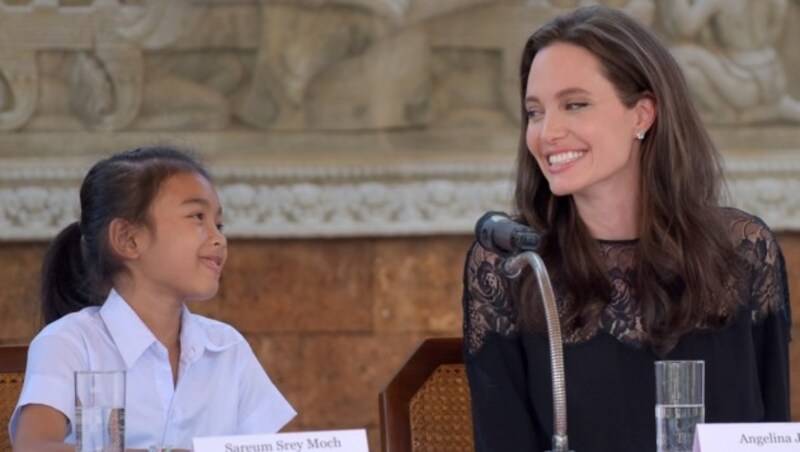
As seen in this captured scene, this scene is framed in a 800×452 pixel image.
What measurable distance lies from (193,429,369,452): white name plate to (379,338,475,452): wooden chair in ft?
2.64

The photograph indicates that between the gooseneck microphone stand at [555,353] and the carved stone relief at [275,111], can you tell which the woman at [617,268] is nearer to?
the gooseneck microphone stand at [555,353]

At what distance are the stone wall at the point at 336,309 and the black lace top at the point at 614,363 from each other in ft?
4.71

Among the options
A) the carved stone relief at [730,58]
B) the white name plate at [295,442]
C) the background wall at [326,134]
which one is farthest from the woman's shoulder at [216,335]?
the carved stone relief at [730,58]

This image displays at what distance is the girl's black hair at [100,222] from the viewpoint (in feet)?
9.68

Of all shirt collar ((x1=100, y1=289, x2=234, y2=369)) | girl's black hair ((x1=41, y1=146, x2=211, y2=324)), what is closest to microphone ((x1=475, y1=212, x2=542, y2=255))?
shirt collar ((x1=100, y1=289, x2=234, y2=369))

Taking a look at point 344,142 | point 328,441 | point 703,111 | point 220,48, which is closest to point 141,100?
point 220,48

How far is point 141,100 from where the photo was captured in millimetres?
4184

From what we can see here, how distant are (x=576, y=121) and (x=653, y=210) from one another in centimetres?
22

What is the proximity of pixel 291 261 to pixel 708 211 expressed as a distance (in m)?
1.67

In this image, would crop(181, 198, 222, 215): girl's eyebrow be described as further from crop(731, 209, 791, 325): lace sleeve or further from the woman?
crop(731, 209, 791, 325): lace sleeve

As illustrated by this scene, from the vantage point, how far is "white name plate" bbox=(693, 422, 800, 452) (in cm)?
A: 204

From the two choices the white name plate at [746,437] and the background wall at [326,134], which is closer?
the white name plate at [746,437]

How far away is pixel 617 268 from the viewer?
274 cm

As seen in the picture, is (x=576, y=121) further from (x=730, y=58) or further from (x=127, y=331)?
(x=730, y=58)
